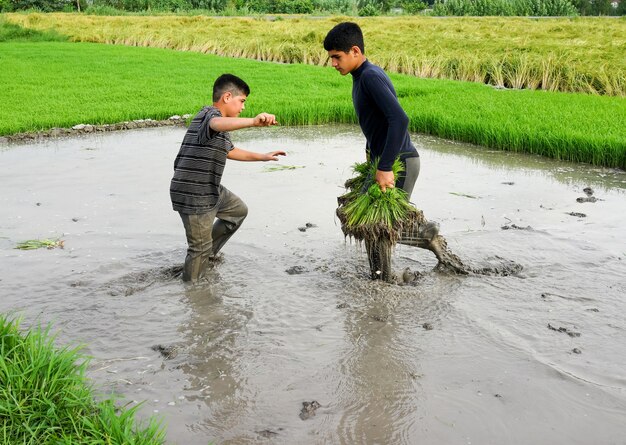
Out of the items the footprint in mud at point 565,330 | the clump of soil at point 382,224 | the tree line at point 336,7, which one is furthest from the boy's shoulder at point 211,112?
the tree line at point 336,7

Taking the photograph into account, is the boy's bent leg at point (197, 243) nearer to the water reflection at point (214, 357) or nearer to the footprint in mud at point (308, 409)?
the water reflection at point (214, 357)

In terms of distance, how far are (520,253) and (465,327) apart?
156 centimetres

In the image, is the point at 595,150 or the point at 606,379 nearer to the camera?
the point at 606,379

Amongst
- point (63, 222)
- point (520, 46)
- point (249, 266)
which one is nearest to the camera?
point (249, 266)

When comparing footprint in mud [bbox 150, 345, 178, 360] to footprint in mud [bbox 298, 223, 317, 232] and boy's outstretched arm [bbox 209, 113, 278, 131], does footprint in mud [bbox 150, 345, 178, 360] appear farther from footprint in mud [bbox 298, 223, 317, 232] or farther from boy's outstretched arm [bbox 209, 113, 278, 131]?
footprint in mud [bbox 298, 223, 317, 232]

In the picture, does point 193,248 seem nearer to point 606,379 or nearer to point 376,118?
point 376,118

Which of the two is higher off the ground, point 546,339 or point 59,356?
point 59,356

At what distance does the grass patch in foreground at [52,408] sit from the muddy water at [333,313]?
1.17 feet

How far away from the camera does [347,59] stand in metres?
4.49

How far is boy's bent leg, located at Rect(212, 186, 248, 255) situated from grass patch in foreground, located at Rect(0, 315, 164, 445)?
2010 millimetres

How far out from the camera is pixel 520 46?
704 inches

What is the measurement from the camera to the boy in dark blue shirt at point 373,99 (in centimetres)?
443

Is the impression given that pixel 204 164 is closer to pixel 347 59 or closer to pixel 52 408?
pixel 347 59

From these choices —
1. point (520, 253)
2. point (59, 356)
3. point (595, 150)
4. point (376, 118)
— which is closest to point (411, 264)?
point (520, 253)
